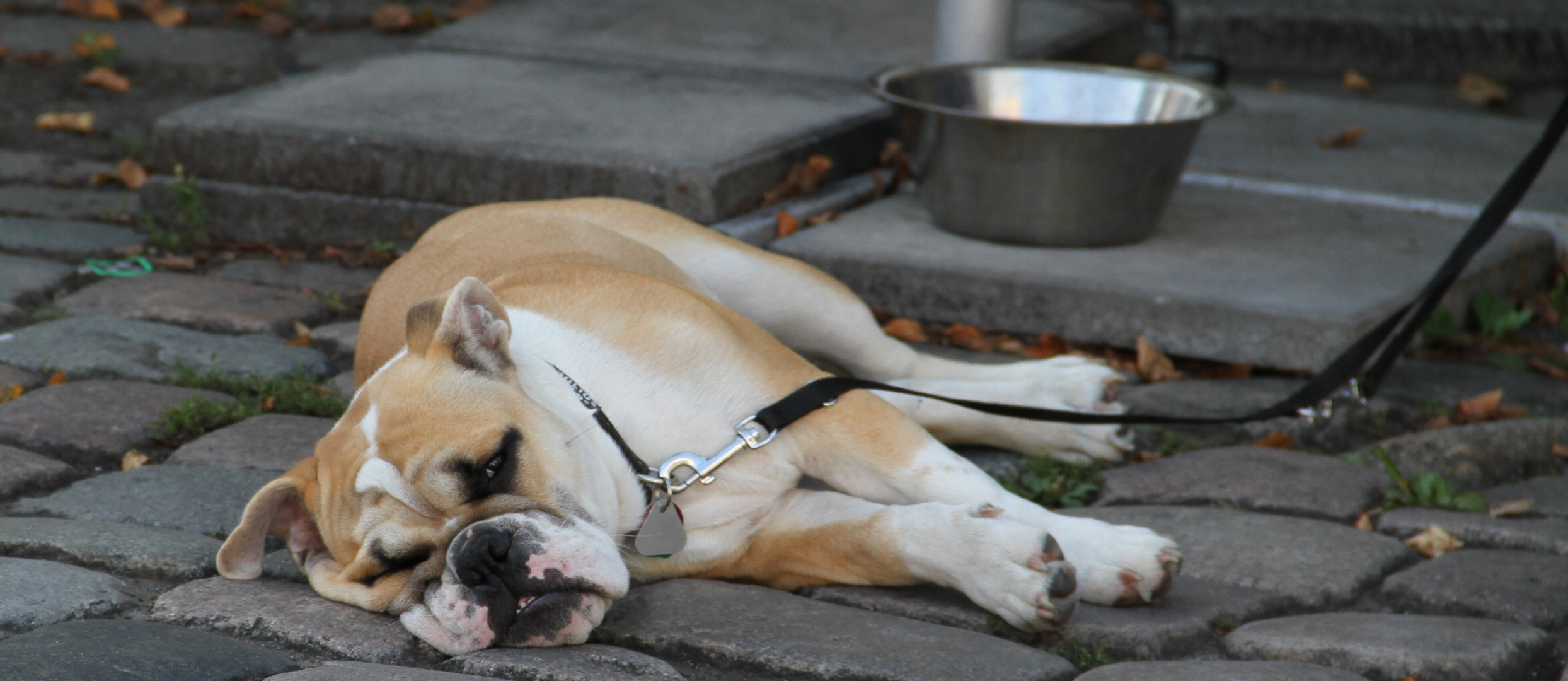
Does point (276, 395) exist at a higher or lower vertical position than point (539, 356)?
lower

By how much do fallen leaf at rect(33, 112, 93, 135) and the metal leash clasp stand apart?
474 centimetres

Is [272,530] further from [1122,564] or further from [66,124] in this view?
[66,124]

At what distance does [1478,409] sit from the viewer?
3.90m

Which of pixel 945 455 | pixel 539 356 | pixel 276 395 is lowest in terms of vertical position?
pixel 276 395

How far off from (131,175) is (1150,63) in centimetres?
530

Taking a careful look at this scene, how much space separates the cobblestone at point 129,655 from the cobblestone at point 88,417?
109 centimetres

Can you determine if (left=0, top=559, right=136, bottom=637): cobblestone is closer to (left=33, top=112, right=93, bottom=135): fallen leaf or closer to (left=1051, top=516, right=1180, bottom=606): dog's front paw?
(left=1051, top=516, right=1180, bottom=606): dog's front paw

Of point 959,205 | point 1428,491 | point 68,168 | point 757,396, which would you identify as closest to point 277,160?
point 68,168

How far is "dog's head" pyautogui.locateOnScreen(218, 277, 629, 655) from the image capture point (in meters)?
Result: 2.50

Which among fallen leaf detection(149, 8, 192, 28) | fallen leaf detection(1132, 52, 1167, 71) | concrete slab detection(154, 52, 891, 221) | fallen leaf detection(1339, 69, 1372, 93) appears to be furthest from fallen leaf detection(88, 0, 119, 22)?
fallen leaf detection(1339, 69, 1372, 93)

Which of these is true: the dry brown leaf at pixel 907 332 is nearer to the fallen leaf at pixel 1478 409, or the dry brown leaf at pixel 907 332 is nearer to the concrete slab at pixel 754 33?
the fallen leaf at pixel 1478 409

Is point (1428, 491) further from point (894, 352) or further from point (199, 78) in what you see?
point (199, 78)

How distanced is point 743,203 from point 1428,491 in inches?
101

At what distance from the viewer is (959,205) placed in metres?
4.86
